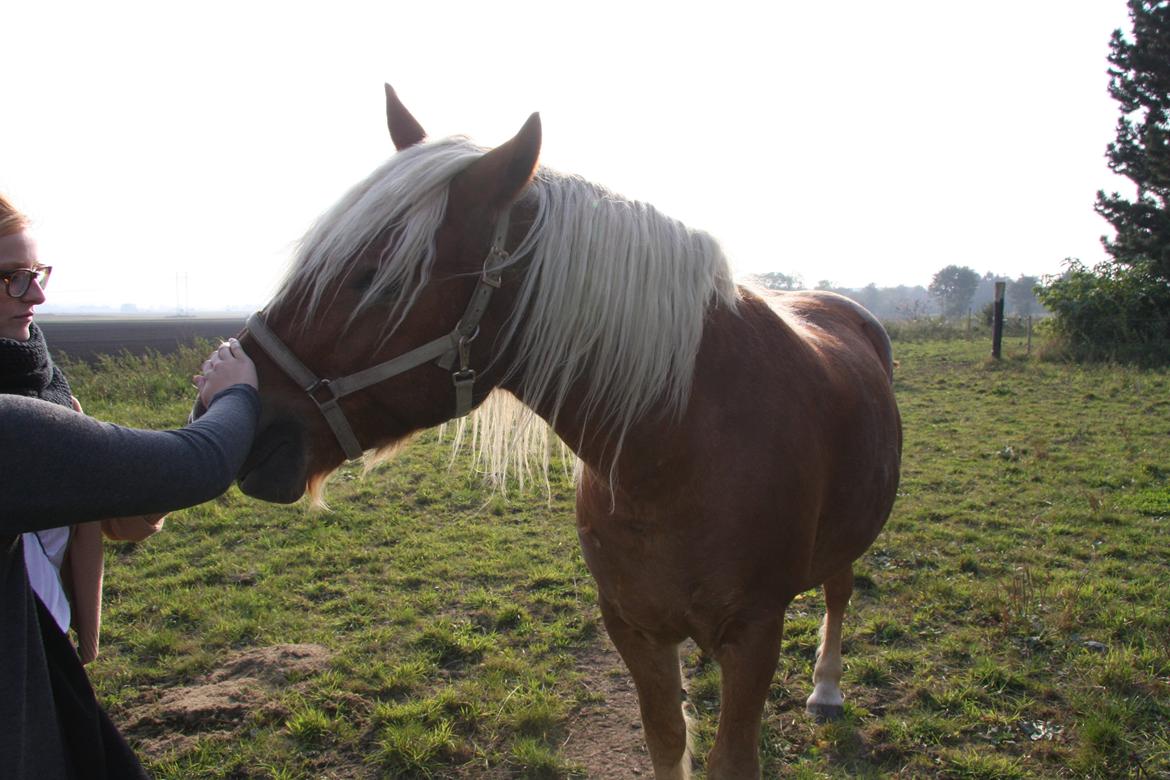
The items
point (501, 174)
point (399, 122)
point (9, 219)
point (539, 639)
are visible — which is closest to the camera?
point (9, 219)

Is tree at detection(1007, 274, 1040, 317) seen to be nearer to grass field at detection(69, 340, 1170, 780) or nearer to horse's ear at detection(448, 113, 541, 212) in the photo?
grass field at detection(69, 340, 1170, 780)

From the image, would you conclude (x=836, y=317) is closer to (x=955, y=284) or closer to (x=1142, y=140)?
(x=1142, y=140)

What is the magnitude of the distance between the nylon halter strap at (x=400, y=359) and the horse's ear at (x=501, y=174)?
65mm

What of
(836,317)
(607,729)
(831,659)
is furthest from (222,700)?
(836,317)

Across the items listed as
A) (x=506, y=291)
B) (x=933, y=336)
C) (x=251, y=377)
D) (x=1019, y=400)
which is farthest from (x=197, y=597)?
(x=933, y=336)

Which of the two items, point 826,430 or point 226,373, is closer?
point 226,373

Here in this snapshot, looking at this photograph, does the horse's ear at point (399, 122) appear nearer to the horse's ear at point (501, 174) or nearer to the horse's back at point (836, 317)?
the horse's ear at point (501, 174)

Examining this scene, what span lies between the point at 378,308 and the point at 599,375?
0.62m

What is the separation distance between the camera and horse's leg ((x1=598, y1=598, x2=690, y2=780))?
2418 millimetres

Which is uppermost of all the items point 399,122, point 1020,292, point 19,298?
point 1020,292

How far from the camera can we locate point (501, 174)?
1.66 meters

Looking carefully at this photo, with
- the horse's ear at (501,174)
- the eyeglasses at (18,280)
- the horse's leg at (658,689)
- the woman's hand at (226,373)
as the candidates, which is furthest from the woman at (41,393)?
the horse's leg at (658,689)

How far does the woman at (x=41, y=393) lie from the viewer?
141 centimetres

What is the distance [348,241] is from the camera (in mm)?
1666
